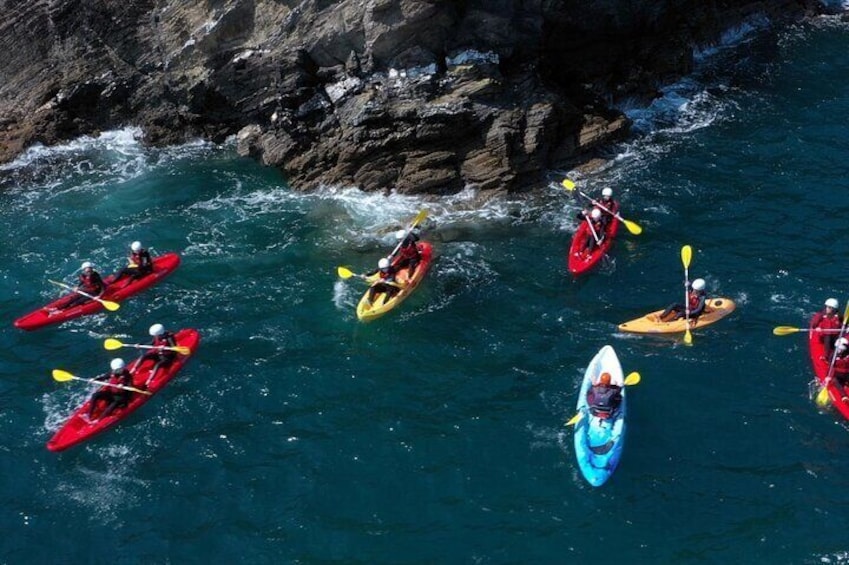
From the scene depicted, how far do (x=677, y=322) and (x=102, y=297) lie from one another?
16.0m

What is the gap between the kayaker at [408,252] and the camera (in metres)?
22.7

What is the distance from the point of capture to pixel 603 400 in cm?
1712

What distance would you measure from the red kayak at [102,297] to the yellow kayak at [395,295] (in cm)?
649

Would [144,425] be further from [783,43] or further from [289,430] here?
[783,43]

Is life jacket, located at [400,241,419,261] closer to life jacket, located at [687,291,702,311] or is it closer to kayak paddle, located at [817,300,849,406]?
life jacket, located at [687,291,702,311]

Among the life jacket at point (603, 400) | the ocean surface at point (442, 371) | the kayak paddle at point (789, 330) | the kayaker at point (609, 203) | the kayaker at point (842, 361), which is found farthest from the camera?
the kayaker at point (609, 203)

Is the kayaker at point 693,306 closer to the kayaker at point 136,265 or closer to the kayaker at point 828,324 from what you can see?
the kayaker at point 828,324

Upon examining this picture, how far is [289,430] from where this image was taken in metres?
17.9

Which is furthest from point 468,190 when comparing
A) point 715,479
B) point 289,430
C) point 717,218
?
point 715,479

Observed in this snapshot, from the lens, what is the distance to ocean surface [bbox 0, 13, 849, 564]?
15.4 meters

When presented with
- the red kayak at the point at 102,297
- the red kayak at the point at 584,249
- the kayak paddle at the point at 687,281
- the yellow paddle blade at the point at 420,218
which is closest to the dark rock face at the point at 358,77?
the yellow paddle blade at the point at 420,218

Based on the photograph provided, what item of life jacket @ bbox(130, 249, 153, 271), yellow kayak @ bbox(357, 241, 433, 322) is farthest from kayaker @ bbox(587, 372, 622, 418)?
life jacket @ bbox(130, 249, 153, 271)

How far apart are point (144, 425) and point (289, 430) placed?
3.54 metres

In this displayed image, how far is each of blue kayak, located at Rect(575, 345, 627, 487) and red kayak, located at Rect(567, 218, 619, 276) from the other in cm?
471
